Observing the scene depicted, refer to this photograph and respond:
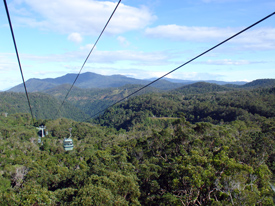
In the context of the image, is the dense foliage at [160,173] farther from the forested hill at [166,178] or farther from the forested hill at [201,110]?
the forested hill at [201,110]

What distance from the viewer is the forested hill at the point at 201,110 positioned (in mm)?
66625

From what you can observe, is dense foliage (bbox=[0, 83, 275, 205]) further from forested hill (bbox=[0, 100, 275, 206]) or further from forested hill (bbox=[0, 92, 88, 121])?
forested hill (bbox=[0, 92, 88, 121])

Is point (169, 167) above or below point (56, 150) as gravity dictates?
→ above

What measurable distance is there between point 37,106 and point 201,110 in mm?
101114

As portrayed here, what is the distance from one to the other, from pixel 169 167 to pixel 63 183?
10812 mm

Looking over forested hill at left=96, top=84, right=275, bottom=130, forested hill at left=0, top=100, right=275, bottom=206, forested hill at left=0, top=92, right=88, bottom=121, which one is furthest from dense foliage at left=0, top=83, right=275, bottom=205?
forested hill at left=0, top=92, right=88, bottom=121

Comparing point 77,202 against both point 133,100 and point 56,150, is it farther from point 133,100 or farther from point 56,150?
point 133,100

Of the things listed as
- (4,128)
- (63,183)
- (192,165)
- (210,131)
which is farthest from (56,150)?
(192,165)

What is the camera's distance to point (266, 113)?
61844mm

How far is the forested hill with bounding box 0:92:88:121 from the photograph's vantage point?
394 feet

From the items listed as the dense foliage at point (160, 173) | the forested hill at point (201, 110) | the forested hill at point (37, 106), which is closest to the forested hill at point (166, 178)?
the dense foliage at point (160, 173)

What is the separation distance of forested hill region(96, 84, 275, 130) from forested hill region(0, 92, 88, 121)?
41.3 meters

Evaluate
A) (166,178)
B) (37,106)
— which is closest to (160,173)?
(166,178)

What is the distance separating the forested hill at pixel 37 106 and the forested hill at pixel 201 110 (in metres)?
41.3
